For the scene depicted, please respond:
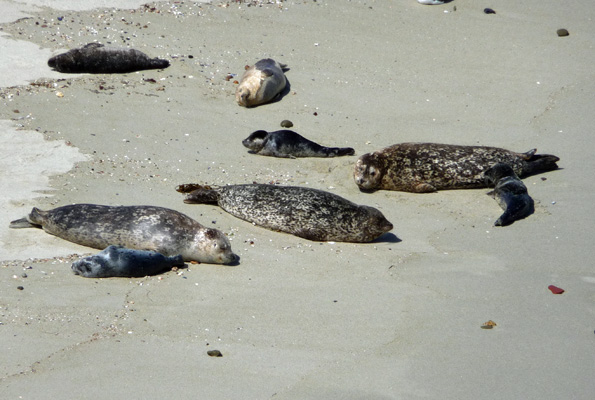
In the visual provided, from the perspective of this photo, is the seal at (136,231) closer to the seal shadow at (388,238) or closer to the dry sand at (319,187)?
the dry sand at (319,187)

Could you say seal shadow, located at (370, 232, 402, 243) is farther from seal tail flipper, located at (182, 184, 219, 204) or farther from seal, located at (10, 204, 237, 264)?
seal tail flipper, located at (182, 184, 219, 204)

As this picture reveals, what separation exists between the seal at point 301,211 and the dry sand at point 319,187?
0.12 meters

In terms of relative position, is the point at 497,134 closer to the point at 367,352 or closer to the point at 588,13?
the point at 588,13

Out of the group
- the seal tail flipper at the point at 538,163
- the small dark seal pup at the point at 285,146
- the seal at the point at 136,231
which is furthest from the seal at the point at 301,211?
the seal tail flipper at the point at 538,163

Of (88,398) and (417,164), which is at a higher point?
(88,398)

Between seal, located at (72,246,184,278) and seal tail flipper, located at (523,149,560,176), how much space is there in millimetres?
4018

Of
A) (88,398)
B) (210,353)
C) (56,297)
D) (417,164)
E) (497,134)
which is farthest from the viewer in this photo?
(497,134)

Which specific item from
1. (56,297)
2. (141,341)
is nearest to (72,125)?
(56,297)

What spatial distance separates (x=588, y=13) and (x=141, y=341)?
30.6 ft

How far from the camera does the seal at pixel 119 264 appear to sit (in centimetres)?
516

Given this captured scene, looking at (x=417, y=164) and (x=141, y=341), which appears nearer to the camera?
(x=141, y=341)

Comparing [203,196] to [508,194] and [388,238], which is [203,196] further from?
[508,194]

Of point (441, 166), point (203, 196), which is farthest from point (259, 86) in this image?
point (203, 196)

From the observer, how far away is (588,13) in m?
11.3
